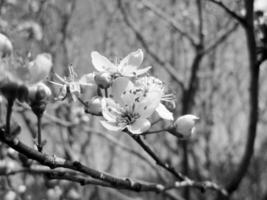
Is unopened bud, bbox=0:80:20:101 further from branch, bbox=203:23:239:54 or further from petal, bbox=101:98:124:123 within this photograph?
branch, bbox=203:23:239:54

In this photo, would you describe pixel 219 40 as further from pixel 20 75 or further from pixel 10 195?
pixel 20 75

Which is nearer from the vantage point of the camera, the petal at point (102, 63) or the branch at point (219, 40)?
the petal at point (102, 63)

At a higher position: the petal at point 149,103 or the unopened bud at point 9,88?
the unopened bud at point 9,88

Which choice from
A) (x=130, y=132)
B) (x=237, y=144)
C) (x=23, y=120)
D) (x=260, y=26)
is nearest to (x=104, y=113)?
(x=130, y=132)

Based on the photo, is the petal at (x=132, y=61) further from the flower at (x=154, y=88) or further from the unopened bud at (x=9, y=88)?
the unopened bud at (x=9, y=88)

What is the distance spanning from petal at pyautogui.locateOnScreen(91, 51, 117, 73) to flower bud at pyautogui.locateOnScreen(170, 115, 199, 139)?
1.22 feet

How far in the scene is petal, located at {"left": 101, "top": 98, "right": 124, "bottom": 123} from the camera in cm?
133

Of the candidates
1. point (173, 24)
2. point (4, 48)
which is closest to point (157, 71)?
point (173, 24)

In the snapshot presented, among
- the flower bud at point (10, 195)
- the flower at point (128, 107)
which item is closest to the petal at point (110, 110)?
the flower at point (128, 107)

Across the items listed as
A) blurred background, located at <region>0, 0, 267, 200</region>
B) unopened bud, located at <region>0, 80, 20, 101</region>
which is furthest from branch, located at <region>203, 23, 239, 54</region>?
unopened bud, located at <region>0, 80, 20, 101</region>

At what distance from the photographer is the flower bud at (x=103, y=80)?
1340 millimetres

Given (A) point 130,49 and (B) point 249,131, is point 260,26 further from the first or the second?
(A) point 130,49

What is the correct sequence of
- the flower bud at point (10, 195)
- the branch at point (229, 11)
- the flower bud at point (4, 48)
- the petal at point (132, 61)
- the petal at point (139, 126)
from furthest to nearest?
1. the flower bud at point (10, 195)
2. the branch at point (229, 11)
3. the petal at point (132, 61)
4. the petal at point (139, 126)
5. the flower bud at point (4, 48)

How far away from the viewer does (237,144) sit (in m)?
6.12
